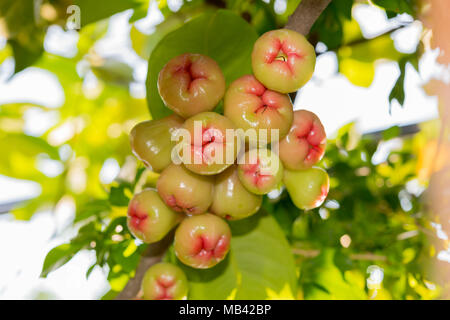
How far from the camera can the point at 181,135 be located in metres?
0.46

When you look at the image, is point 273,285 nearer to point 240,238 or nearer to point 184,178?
point 240,238

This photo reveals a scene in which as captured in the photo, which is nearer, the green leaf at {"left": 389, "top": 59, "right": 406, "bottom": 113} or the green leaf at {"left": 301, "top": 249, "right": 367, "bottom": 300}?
the green leaf at {"left": 389, "top": 59, "right": 406, "bottom": 113}

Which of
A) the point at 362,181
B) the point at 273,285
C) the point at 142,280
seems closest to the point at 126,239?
the point at 142,280

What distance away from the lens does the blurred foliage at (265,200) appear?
1.69 feet

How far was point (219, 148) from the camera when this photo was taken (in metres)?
0.44

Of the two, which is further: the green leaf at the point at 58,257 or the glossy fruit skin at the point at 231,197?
the green leaf at the point at 58,257

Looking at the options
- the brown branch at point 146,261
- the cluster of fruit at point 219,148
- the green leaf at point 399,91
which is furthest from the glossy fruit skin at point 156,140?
the green leaf at point 399,91

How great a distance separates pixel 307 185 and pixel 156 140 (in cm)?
16

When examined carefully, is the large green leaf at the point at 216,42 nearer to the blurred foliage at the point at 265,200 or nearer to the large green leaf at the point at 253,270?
the blurred foliage at the point at 265,200

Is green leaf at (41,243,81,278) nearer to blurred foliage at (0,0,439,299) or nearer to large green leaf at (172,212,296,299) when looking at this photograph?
blurred foliage at (0,0,439,299)

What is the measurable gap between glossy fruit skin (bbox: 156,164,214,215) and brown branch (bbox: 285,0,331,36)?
17cm

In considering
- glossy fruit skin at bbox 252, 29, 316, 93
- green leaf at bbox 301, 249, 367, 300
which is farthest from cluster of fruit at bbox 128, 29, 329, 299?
green leaf at bbox 301, 249, 367, 300

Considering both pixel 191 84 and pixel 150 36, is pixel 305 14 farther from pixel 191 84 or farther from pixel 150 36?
pixel 150 36

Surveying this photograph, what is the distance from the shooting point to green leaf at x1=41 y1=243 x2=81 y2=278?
61 centimetres
